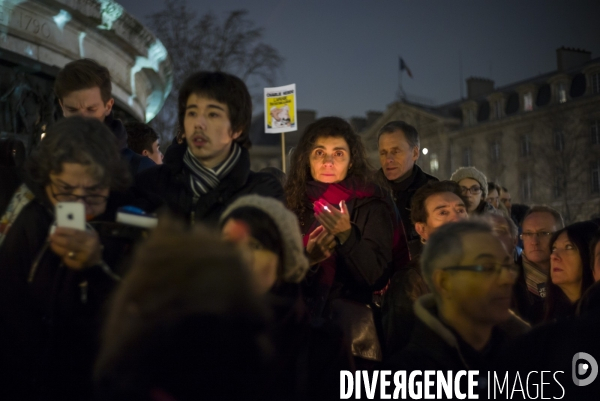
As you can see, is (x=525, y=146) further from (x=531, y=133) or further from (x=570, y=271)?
(x=570, y=271)

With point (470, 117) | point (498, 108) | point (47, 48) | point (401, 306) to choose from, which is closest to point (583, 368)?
point (401, 306)

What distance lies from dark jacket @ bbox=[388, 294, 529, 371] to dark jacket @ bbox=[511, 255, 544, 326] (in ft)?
5.45

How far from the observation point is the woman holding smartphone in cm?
271

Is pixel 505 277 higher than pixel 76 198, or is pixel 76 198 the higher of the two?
pixel 76 198

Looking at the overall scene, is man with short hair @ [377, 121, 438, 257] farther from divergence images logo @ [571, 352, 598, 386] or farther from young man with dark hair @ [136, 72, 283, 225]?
divergence images logo @ [571, 352, 598, 386]

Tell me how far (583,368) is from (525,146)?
51497 millimetres

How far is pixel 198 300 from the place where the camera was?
1865 millimetres

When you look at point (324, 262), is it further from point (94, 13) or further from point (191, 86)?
point (94, 13)

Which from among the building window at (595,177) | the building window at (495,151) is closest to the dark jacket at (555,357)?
the building window at (595,177)

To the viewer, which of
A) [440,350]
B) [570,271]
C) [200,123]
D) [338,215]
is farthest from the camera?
[570,271]

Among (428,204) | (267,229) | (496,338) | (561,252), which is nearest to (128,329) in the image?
(267,229)

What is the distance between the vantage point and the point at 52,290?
2.79 metres

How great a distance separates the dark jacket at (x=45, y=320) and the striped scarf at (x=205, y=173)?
78 centimetres

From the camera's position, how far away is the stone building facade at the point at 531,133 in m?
37.8
